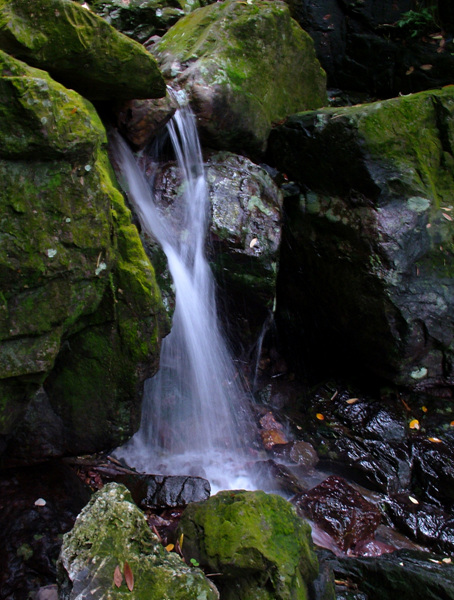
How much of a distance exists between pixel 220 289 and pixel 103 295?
1859 mm

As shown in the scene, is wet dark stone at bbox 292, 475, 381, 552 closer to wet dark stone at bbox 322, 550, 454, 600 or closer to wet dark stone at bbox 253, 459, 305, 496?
wet dark stone at bbox 253, 459, 305, 496

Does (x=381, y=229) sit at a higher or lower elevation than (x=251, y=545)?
higher

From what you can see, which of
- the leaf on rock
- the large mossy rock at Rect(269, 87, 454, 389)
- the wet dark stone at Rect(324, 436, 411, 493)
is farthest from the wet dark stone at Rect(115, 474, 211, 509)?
the large mossy rock at Rect(269, 87, 454, 389)

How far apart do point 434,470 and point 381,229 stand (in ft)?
8.45

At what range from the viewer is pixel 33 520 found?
2801mm

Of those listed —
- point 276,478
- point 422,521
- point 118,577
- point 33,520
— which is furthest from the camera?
point 276,478

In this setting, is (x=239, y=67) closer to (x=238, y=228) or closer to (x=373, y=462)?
(x=238, y=228)

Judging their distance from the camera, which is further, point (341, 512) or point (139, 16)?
point (139, 16)

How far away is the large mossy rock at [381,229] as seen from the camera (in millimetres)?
4793

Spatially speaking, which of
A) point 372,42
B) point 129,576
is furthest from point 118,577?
point 372,42

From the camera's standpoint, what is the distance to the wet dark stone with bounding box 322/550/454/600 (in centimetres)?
274

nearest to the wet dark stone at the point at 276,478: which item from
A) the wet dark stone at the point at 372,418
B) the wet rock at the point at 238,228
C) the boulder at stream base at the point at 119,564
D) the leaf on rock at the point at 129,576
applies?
the wet dark stone at the point at 372,418

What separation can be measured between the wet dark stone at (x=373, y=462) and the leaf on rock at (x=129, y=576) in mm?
3134

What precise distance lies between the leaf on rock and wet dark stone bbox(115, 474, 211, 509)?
4.69ft
